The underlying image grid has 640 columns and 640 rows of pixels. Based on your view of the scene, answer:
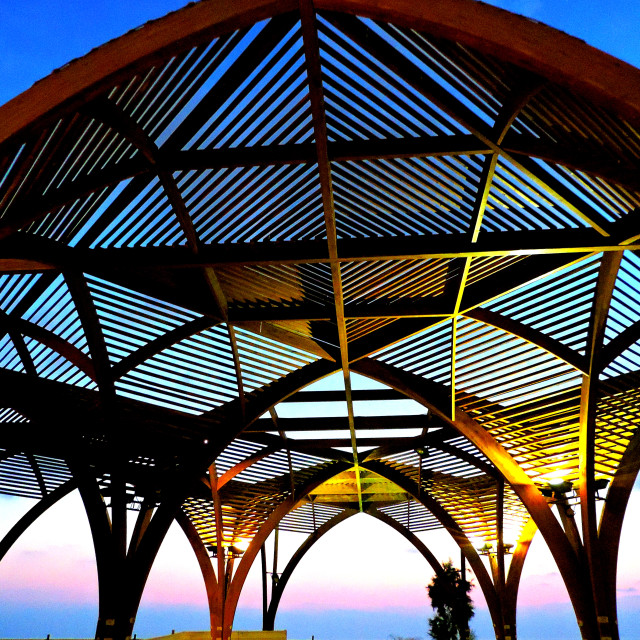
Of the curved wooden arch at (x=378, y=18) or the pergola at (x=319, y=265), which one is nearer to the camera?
the curved wooden arch at (x=378, y=18)

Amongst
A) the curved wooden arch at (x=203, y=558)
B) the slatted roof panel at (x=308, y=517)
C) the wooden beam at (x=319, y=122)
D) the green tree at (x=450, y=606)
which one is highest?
the wooden beam at (x=319, y=122)

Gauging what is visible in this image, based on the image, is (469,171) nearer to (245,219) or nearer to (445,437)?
(245,219)

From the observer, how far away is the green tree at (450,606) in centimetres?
2275

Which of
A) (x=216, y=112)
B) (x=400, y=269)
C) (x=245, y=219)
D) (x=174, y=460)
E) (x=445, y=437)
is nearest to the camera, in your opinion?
(x=216, y=112)

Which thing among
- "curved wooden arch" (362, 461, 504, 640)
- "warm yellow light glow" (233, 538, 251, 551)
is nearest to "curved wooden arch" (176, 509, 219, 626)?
"warm yellow light glow" (233, 538, 251, 551)

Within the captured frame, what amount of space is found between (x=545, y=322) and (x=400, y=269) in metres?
4.41

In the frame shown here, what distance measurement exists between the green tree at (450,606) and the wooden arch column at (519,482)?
25.2 ft

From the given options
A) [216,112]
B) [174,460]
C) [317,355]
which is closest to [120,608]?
[174,460]

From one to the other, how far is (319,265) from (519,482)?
28.4 ft

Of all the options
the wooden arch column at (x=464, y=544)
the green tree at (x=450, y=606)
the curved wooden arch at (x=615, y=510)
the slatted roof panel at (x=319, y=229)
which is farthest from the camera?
the wooden arch column at (x=464, y=544)

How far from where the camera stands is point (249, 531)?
2634 cm

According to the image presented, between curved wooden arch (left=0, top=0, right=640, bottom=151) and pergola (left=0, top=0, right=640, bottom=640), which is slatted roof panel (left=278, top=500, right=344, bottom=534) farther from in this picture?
curved wooden arch (left=0, top=0, right=640, bottom=151)

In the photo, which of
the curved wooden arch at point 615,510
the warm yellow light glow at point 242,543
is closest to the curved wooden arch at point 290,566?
the warm yellow light glow at point 242,543

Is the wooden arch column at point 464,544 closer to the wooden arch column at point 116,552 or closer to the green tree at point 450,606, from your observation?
the green tree at point 450,606
